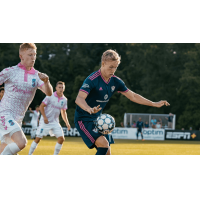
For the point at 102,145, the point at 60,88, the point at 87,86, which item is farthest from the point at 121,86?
the point at 60,88

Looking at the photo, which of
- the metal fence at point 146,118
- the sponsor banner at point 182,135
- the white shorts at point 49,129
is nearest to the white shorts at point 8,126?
the white shorts at point 49,129

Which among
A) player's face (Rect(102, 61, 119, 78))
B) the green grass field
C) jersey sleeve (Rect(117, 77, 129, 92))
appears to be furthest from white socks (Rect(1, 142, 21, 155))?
the green grass field

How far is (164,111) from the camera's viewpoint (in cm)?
4344

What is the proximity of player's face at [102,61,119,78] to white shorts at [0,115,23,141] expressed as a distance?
6.42ft

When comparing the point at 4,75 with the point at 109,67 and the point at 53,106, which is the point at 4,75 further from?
the point at 53,106

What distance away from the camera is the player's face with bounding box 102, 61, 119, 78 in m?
5.97

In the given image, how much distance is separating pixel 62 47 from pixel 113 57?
45086 millimetres

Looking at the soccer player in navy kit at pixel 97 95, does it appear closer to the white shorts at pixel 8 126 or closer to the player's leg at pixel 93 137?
the player's leg at pixel 93 137

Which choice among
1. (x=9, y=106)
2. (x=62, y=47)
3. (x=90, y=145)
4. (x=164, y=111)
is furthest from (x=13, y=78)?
(x=62, y=47)

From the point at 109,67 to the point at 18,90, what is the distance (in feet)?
6.17

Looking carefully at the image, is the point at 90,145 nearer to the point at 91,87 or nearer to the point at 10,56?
the point at 91,87

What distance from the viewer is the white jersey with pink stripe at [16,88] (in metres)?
6.40

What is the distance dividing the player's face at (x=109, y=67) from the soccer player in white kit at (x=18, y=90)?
3.58 feet

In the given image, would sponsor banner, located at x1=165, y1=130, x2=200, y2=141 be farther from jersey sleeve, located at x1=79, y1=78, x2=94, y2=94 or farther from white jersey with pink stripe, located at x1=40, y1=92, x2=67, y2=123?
jersey sleeve, located at x1=79, y1=78, x2=94, y2=94
